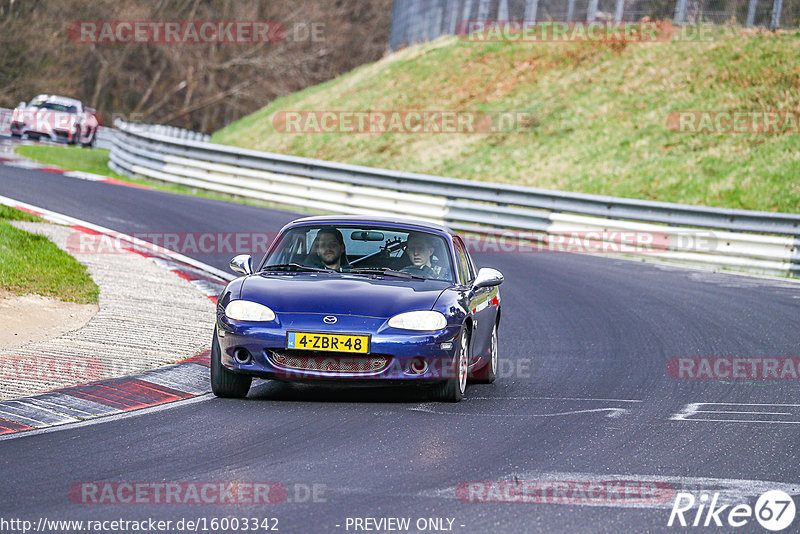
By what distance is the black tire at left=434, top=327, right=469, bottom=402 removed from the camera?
335 inches

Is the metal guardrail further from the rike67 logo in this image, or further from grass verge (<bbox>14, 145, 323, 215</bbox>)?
the rike67 logo

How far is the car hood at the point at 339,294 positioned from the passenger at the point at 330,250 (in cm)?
31

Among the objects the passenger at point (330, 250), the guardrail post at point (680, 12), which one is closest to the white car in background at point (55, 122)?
the guardrail post at point (680, 12)

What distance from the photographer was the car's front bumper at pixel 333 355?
814 centimetres

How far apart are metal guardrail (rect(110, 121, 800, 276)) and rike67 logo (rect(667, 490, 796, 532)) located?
14391 millimetres

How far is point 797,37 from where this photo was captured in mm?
31875

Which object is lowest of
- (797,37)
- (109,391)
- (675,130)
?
(109,391)

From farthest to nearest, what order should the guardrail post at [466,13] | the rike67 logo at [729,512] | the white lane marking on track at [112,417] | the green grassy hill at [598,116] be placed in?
the guardrail post at [466,13] → the green grassy hill at [598,116] → the white lane marking on track at [112,417] → the rike67 logo at [729,512]

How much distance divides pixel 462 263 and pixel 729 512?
4479 millimetres

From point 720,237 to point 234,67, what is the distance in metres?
46.3

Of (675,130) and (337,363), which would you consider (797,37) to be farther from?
(337,363)

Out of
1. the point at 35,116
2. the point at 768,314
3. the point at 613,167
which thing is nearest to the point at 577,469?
the point at 768,314

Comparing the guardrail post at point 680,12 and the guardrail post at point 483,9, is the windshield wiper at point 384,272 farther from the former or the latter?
the guardrail post at point 483,9

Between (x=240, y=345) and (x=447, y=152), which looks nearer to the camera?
(x=240, y=345)
